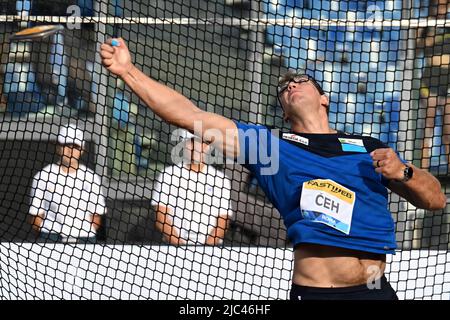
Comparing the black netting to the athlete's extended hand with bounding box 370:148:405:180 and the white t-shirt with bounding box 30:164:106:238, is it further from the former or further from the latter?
the athlete's extended hand with bounding box 370:148:405:180

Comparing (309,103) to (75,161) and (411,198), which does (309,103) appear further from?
(75,161)

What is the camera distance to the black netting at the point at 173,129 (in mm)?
5637

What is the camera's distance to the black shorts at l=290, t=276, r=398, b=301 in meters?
3.96

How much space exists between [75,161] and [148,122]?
63 cm

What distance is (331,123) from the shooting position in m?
6.39

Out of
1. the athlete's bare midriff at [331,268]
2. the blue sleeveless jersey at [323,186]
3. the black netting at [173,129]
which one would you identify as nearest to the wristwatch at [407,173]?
the blue sleeveless jersey at [323,186]

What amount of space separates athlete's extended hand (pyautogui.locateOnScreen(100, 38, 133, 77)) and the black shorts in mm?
1062

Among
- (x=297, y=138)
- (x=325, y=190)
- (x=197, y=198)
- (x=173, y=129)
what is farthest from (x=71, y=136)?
(x=325, y=190)

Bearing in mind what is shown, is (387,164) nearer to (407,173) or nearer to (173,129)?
(407,173)

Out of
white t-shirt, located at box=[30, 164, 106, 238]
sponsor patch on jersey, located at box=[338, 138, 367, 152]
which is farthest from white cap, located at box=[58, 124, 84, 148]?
sponsor patch on jersey, located at box=[338, 138, 367, 152]

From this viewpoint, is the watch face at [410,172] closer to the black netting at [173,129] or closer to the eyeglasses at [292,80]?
the eyeglasses at [292,80]

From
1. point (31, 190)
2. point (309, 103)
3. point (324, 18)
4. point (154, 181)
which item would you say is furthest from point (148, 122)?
point (309, 103)

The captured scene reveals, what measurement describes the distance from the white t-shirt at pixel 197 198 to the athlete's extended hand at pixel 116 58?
2.16m

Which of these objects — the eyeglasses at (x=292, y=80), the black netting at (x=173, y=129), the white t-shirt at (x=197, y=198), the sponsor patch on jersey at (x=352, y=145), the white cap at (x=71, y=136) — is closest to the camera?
the sponsor patch on jersey at (x=352, y=145)
